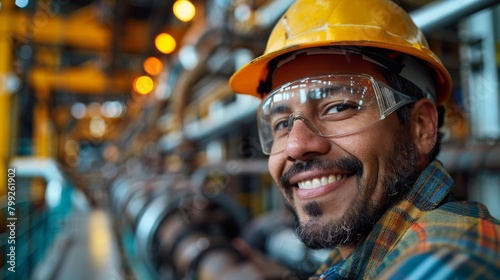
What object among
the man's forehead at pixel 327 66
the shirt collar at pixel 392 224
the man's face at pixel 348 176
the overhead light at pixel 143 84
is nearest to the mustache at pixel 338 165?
the man's face at pixel 348 176

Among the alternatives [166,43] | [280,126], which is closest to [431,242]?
[280,126]

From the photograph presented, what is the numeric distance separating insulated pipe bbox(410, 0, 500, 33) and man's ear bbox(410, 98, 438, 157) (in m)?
0.30

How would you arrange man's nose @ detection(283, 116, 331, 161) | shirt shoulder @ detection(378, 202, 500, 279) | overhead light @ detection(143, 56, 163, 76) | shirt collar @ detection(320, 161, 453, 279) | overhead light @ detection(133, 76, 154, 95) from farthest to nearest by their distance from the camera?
overhead light @ detection(133, 76, 154, 95) < overhead light @ detection(143, 56, 163, 76) < man's nose @ detection(283, 116, 331, 161) < shirt collar @ detection(320, 161, 453, 279) < shirt shoulder @ detection(378, 202, 500, 279)

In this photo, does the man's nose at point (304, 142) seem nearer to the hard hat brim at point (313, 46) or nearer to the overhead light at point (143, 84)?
the hard hat brim at point (313, 46)

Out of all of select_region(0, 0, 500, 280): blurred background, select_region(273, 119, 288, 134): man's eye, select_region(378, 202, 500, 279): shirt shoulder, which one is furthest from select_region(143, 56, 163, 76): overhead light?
select_region(378, 202, 500, 279): shirt shoulder

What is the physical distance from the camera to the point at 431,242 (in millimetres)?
646

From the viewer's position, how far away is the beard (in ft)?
3.24

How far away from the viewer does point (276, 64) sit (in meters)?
1.30

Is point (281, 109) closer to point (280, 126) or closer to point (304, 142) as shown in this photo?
point (280, 126)

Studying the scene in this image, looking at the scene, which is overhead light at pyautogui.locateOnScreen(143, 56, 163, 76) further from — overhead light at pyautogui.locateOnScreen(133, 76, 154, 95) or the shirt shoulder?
the shirt shoulder

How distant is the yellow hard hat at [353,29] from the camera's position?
105 centimetres

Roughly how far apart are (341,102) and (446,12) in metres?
0.47

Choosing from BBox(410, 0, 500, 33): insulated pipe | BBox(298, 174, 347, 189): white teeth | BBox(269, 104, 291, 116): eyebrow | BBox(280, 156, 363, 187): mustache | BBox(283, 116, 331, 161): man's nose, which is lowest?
BBox(298, 174, 347, 189): white teeth

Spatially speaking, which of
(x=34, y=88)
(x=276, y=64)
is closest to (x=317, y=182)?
(x=276, y=64)
